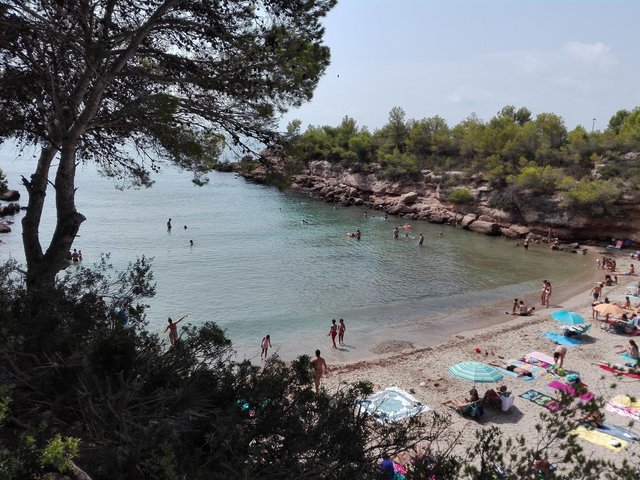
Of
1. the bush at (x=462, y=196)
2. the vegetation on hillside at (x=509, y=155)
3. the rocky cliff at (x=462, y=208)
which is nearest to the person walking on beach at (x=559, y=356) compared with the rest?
the vegetation on hillside at (x=509, y=155)

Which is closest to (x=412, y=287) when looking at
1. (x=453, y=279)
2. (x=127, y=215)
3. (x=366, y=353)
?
(x=453, y=279)

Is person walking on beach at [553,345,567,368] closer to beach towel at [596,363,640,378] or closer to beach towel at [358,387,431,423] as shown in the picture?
beach towel at [596,363,640,378]

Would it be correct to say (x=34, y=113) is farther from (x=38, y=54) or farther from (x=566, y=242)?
(x=566, y=242)

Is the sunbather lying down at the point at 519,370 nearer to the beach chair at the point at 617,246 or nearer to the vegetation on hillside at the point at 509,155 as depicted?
the vegetation on hillside at the point at 509,155

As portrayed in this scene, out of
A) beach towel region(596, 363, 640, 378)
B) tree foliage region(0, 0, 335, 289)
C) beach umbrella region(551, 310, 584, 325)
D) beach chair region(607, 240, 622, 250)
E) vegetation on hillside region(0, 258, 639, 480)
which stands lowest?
beach towel region(596, 363, 640, 378)

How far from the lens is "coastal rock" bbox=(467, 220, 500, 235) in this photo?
144 ft

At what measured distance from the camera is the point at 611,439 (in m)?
11.0

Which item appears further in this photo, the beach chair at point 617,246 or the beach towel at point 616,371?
the beach chair at point 617,246

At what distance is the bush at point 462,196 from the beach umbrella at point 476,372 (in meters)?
35.7

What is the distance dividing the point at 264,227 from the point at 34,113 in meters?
35.9

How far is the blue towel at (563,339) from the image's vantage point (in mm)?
18547

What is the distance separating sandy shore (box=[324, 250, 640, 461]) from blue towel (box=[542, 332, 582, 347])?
0.24m

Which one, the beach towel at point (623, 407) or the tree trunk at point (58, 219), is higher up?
the tree trunk at point (58, 219)

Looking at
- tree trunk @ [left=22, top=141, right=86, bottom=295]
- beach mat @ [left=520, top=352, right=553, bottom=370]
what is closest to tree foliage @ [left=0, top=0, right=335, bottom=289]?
tree trunk @ [left=22, top=141, right=86, bottom=295]
